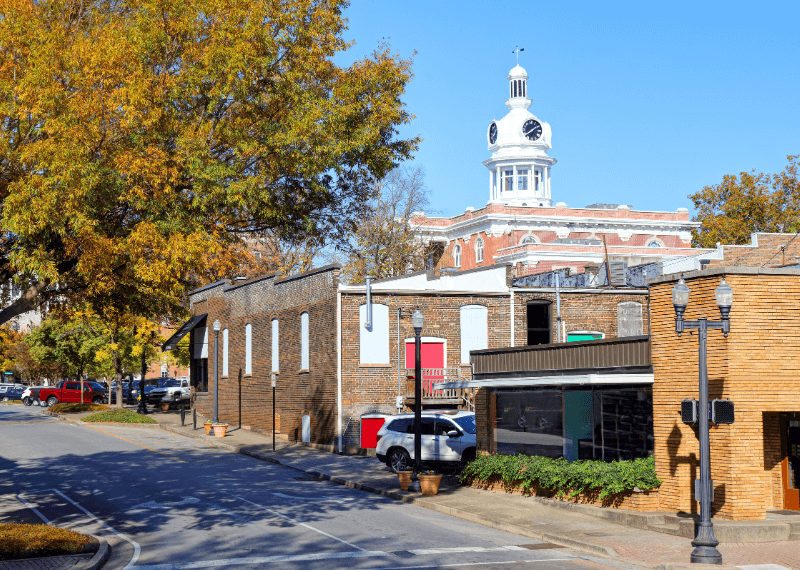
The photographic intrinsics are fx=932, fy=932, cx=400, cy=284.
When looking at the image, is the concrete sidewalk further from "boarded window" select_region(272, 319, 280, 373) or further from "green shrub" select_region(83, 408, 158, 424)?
"green shrub" select_region(83, 408, 158, 424)

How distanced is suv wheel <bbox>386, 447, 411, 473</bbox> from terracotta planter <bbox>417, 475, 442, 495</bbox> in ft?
13.7

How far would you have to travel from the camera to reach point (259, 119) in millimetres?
17438

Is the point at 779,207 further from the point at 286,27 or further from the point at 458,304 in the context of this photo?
the point at 286,27

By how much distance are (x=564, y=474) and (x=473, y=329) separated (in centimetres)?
1610

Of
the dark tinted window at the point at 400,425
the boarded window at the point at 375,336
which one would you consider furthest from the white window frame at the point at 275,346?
the dark tinted window at the point at 400,425

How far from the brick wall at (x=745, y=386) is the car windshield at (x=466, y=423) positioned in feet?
33.4

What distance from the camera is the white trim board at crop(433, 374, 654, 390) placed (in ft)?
63.7

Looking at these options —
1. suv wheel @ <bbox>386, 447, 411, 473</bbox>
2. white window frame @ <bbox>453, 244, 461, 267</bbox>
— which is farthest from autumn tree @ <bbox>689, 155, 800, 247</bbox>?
suv wheel @ <bbox>386, 447, 411, 473</bbox>

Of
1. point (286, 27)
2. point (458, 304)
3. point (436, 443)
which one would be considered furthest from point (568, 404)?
point (458, 304)

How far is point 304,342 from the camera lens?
38.0 metres

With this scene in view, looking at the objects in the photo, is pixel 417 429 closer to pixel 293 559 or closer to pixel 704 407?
pixel 293 559

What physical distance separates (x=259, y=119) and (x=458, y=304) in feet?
66.4

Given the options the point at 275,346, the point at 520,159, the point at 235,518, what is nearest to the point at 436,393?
the point at 275,346

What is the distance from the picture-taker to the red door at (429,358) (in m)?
35.7
